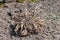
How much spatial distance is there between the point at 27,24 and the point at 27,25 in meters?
0.02

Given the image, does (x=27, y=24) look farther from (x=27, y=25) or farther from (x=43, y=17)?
(x=43, y=17)

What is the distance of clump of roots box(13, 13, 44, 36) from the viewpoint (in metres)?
3.10

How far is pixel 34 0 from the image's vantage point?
4.16 meters

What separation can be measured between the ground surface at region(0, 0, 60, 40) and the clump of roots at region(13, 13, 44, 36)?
0.08m

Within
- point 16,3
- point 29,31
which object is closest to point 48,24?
point 29,31

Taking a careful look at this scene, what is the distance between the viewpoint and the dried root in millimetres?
3100

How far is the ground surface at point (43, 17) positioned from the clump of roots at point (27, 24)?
0.08m

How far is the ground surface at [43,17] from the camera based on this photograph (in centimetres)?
314

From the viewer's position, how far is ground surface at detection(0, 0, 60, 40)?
314 centimetres

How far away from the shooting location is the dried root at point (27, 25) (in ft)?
10.2

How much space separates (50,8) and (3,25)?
108 cm

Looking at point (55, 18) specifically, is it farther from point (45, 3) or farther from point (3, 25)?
point (3, 25)

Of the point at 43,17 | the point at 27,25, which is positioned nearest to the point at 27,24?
the point at 27,25

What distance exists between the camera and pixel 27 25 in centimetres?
313
